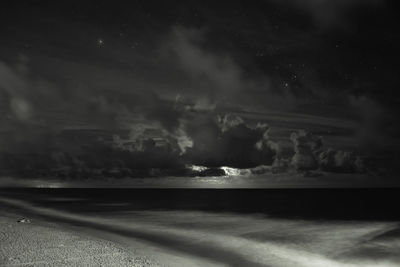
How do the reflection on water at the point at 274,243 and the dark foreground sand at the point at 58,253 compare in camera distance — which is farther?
the reflection on water at the point at 274,243

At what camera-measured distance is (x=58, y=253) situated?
722 inches

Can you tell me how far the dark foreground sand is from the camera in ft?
54.3

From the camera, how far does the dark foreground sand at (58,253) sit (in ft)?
54.3

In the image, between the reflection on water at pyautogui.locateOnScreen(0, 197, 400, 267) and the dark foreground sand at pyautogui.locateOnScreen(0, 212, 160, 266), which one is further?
the reflection on water at pyautogui.locateOnScreen(0, 197, 400, 267)

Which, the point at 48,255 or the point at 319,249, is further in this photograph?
the point at 319,249

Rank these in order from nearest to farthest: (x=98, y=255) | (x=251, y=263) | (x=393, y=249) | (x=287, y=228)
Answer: (x=98, y=255) < (x=251, y=263) < (x=393, y=249) < (x=287, y=228)

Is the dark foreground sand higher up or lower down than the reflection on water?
higher up

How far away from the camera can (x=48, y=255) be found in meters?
17.8

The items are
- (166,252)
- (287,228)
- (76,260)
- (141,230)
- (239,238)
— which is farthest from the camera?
(287,228)

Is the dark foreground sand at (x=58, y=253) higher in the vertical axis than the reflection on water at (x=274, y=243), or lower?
higher

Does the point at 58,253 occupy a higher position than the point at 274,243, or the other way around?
the point at 58,253

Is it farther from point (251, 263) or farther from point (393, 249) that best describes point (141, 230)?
point (393, 249)

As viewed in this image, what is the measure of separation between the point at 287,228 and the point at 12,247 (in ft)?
97.2

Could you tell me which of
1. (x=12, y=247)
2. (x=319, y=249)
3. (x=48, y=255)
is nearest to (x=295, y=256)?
(x=319, y=249)
